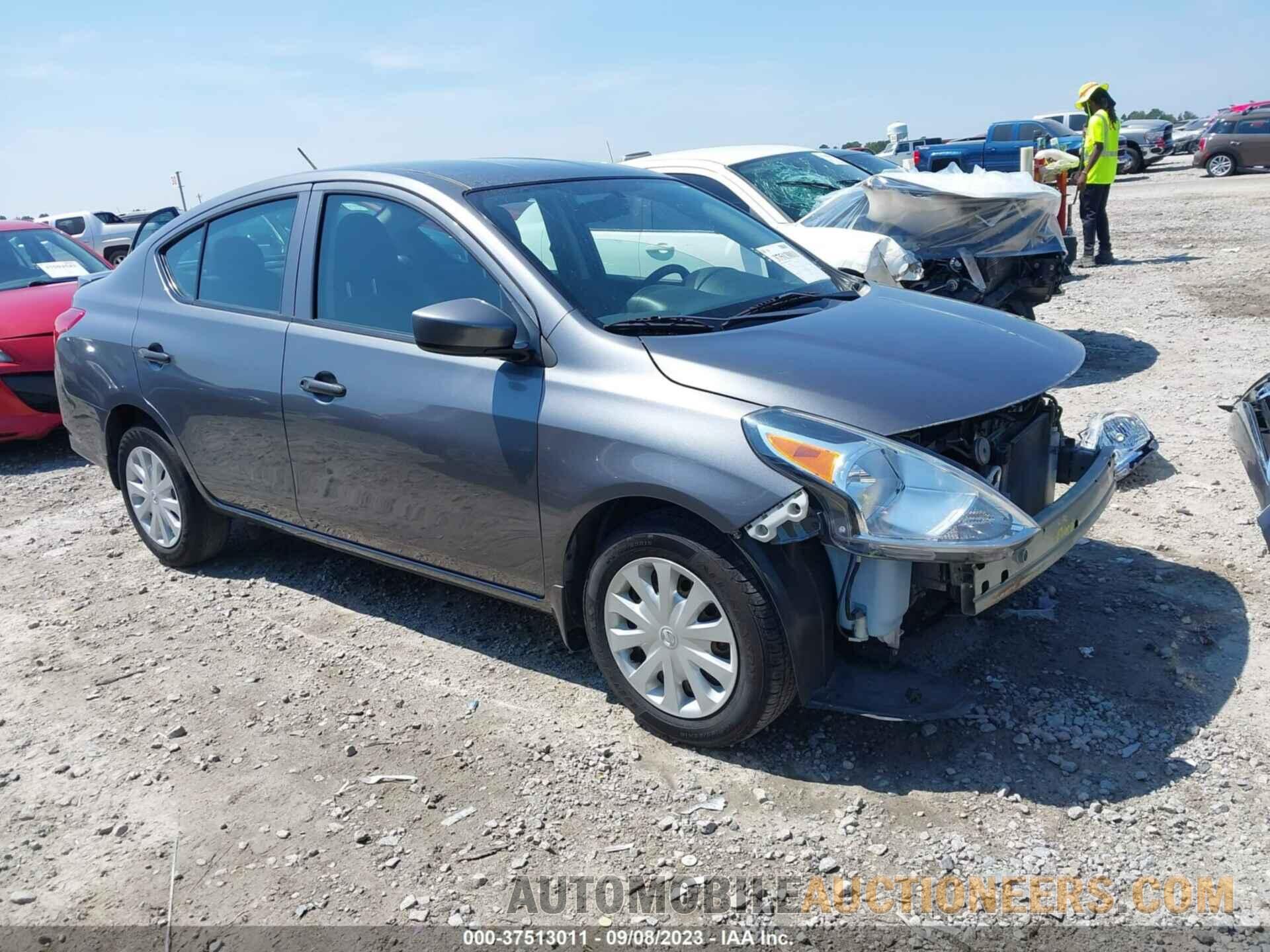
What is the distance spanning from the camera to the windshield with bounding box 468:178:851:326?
142 inches

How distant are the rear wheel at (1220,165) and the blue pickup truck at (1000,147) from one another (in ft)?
10.7

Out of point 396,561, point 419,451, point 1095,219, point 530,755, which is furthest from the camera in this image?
point 1095,219

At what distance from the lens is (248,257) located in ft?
14.7

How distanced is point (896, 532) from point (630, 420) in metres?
0.86

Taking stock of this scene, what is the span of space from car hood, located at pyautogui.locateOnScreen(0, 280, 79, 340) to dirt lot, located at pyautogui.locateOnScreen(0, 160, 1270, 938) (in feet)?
9.26

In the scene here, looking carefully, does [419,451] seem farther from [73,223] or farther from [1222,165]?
[1222,165]

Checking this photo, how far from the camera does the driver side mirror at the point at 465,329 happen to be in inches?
131

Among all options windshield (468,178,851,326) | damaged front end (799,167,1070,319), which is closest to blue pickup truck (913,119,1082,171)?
damaged front end (799,167,1070,319)

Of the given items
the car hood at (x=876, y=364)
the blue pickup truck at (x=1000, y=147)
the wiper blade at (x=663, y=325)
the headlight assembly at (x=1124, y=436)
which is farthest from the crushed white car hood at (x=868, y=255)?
the blue pickup truck at (x=1000, y=147)

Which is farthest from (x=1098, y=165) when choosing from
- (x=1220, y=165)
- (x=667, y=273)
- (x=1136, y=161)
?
(x=1136, y=161)

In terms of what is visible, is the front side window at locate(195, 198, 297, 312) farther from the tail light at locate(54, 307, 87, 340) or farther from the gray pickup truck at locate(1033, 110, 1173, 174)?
the gray pickup truck at locate(1033, 110, 1173, 174)

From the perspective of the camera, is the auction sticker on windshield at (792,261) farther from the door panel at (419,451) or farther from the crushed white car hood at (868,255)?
the crushed white car hood at (868,255)

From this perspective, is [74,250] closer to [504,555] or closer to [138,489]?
[138,489]

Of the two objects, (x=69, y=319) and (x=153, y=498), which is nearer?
(x=153, y=498)
